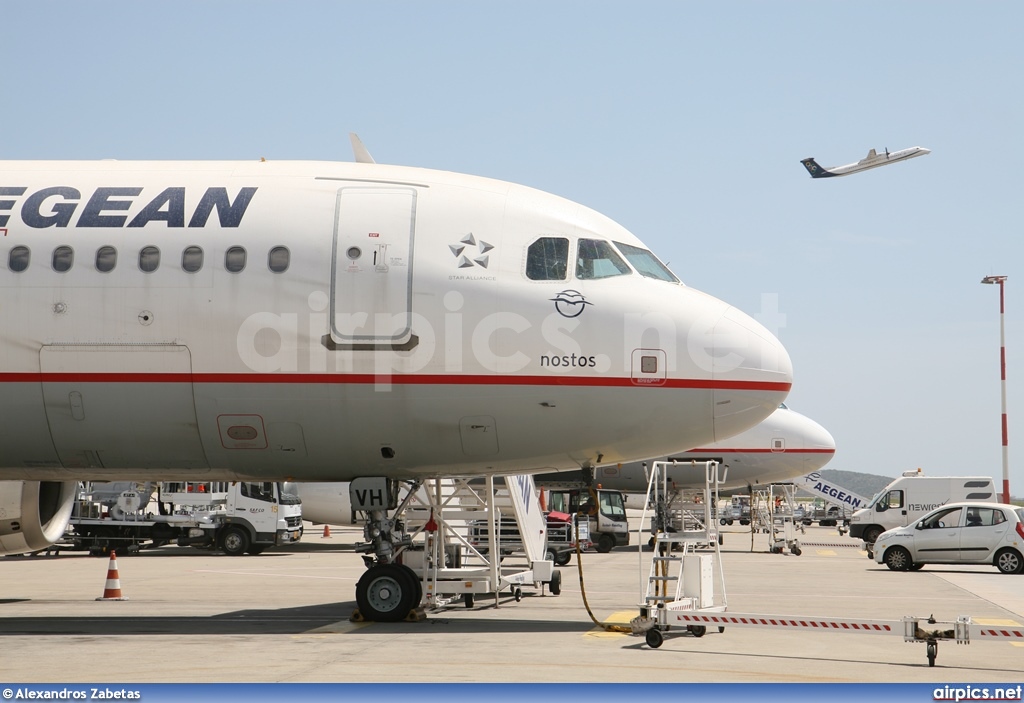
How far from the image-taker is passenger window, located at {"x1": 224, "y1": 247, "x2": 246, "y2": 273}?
15406 millimetres

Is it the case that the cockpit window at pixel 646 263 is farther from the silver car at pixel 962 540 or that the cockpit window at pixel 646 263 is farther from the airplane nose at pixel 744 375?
the silver car at pixel 962 540

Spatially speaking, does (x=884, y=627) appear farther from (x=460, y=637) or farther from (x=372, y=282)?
(x=372, y=282)

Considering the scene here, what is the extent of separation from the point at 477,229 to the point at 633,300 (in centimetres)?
236

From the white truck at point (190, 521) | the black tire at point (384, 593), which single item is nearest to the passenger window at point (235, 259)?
the black tire at point (384, 593)

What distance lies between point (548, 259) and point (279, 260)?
11.9 ft

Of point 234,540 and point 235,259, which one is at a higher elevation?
point 235,259

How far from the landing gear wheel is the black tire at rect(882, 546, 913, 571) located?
19.8m

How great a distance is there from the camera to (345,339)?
15266 mm

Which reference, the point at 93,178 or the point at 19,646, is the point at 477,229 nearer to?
the point at 93,178

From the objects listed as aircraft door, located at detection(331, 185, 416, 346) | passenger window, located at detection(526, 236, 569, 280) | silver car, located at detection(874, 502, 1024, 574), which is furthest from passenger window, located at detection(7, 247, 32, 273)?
silver car, located at detection(874, 502, 1024, 574)

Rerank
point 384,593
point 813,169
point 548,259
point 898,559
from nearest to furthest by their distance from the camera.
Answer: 1. point 548,259
2. point 384,593
3. point 898,559
4. point 813,169

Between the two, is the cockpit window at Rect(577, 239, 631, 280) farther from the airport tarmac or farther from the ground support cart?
the airport tarmac

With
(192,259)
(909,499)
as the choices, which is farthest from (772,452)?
(192,259)

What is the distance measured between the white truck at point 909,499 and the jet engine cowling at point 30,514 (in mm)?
→ 32170
